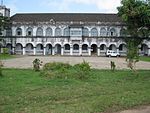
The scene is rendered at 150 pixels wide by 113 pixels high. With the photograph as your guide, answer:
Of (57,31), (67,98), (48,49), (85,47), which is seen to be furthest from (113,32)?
(67,98)

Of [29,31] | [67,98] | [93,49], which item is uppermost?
[29,31]

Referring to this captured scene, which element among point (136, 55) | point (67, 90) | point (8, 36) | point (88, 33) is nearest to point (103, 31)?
point (88, 33)

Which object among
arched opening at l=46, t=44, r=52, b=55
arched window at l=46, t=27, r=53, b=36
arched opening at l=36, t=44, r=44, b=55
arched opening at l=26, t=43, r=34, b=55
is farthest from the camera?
arched opening at l=26, t=43, r=34, b=55

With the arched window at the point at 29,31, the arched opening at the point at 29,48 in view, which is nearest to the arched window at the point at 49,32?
the arched window at the point at 29,31

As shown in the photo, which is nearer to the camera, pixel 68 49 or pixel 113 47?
pixel 68 49

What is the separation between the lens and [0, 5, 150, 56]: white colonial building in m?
71.8

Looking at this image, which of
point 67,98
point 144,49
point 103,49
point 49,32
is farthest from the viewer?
point 103,49

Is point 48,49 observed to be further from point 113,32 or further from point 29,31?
point 113,32

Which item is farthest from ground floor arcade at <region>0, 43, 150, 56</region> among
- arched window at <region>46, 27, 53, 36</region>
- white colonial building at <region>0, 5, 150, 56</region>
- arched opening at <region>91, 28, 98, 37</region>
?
arched window at <region>46, 27, 53, 36</region>

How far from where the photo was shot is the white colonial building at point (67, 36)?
71.8 meters

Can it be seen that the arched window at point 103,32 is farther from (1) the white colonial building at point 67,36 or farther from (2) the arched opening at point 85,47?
(2) the arched opening at point 85,47

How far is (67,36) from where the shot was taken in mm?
72438

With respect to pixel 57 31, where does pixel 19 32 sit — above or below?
below

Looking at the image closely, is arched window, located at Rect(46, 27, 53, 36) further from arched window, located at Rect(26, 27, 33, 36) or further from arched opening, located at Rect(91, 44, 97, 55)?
arched opening, located at Rect(91, 44, 97, 55)
